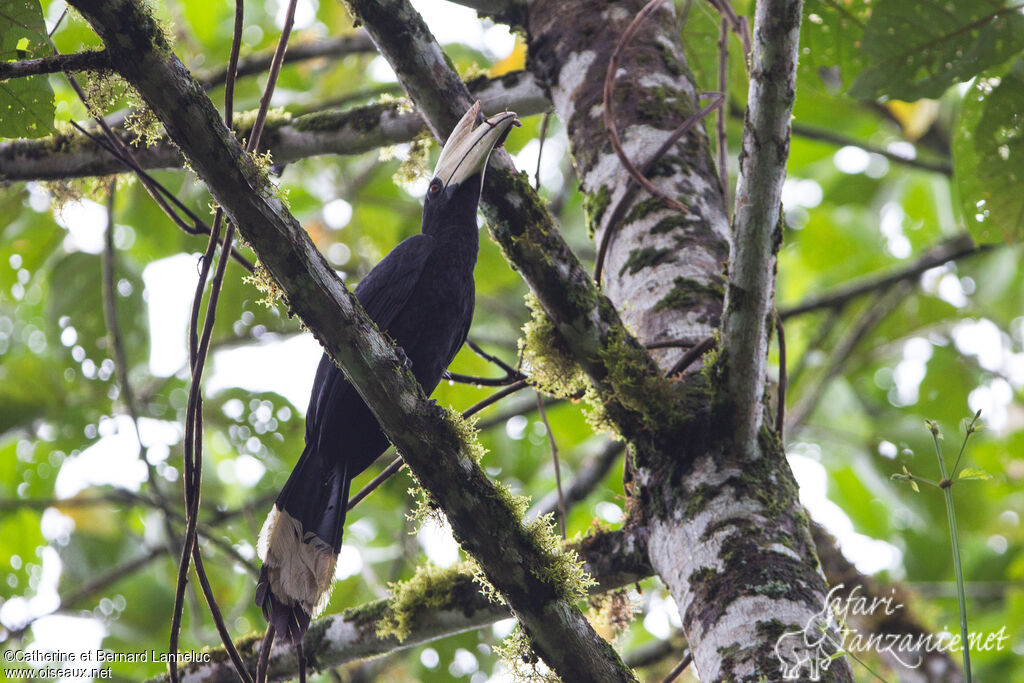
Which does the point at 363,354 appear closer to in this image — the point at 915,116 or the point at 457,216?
the point at 457,216

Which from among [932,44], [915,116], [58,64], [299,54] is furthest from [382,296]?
[915,116]

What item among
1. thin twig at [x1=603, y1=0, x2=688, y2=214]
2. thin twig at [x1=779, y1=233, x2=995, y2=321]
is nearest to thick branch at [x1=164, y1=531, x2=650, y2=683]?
thin twig at [x1=603, y1=0, x2=688, y2=214]

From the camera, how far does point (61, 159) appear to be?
10.2 feet

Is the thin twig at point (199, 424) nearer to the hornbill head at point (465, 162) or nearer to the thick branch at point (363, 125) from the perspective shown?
the hornbill head at point (465, 162)

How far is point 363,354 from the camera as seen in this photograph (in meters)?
1.85

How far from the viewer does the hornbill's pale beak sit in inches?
96.4

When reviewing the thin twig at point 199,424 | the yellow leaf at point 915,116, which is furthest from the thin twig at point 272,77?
the yellow leaf at point 915,116

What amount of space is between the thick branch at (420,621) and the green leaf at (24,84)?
163 cm

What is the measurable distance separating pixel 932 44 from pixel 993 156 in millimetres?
421

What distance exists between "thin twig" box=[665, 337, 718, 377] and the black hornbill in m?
0.80

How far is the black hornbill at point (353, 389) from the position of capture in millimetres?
2482

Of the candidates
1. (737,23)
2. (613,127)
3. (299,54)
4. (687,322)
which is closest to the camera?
(687,322)

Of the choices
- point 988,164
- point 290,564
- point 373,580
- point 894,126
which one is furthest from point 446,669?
point 894,126

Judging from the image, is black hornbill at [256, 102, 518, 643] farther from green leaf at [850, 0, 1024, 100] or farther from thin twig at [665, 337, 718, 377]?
green leaf at [850, 0, 1024, 100]
